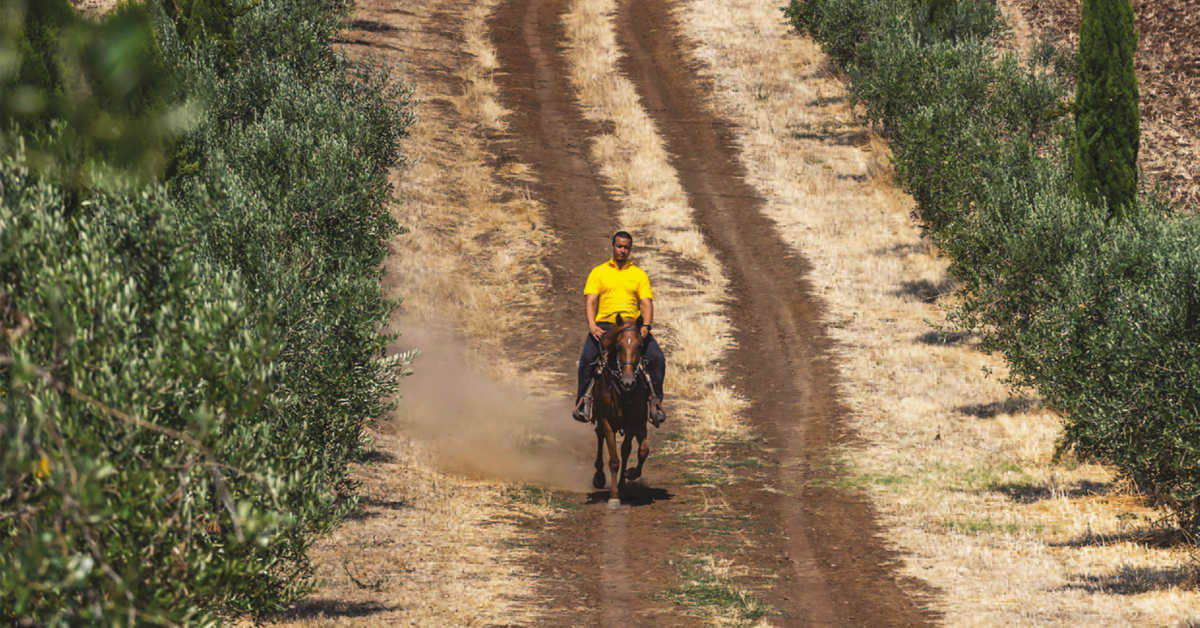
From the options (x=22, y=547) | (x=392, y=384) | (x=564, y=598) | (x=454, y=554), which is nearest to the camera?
(x=22, y=547)

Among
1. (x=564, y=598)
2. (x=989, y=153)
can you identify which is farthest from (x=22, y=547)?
(x=989, y=153)

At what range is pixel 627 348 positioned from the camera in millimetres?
18172

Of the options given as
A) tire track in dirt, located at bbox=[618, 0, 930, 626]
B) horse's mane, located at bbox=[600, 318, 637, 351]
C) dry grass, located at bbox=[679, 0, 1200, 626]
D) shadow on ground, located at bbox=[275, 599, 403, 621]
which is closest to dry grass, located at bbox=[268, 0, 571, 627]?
shadow on ground, located at bbox=[275, 599, 403, 621]

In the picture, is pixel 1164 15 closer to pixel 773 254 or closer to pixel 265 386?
pixel 773 254

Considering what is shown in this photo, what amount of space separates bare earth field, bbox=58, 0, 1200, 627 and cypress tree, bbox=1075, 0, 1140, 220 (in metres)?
5.42

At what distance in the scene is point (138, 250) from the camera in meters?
8.64

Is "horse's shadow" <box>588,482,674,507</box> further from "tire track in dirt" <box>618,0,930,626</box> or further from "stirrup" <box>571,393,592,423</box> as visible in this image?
"tire track in dirt" <box>618,0,930,626</box>

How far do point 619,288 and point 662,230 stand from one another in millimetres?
23947

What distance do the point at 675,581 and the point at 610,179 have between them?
32532mm

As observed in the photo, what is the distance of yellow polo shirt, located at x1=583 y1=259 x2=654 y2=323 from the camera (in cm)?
1894

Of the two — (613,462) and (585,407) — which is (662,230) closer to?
(613,462)

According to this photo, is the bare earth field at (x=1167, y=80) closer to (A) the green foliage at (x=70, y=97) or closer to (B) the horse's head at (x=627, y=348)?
(B) the horse's head at (x=627, y=348)

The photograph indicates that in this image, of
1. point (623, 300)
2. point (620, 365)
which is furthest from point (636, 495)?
point (623, 300)

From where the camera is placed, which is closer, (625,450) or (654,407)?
(654,407)
